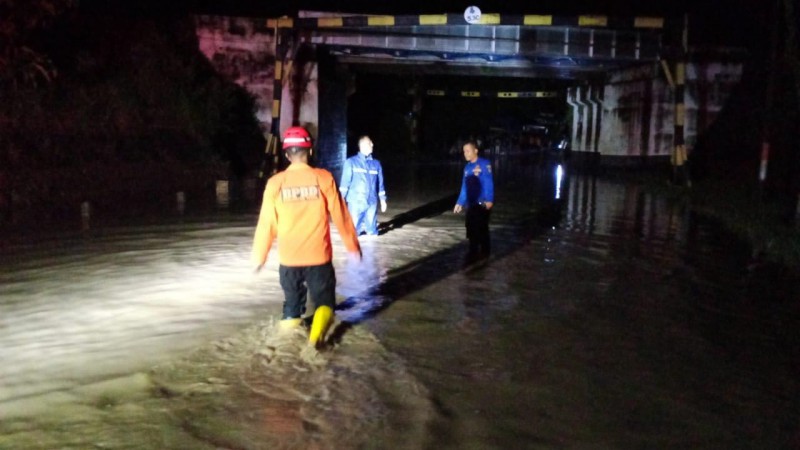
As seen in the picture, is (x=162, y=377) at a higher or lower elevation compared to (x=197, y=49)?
lower

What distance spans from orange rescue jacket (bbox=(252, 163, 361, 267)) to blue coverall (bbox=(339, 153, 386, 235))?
573cm

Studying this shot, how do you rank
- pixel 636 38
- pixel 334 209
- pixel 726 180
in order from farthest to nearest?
pixel 636 38
pixel 726 180
pixel 334 209

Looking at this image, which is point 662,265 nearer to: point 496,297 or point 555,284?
point 555,284

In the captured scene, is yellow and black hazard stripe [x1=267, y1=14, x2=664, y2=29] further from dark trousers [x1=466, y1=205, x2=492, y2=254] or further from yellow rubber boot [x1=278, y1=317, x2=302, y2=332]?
yellow rubber boot [x1=278, y1=317, x2=302, y2=332]

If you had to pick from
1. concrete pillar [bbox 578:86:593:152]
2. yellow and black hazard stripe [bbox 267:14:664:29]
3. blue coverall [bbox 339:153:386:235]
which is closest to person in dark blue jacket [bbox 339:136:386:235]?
blue coverall [bbox 339:153:386:235]

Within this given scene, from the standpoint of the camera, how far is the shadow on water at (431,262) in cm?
795

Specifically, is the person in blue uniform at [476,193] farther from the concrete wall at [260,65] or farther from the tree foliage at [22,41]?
the concrete wall at [260,65]

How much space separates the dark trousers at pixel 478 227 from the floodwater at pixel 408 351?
0.33 meters

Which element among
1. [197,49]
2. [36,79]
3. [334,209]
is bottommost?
[334,209]

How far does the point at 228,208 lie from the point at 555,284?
9.82 metres

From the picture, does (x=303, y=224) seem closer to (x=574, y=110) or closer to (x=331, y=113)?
(x=331, y=113)

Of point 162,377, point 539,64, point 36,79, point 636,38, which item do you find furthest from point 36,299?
point 539,64

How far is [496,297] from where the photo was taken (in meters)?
8.53

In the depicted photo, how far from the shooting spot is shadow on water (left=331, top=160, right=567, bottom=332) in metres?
7.95
